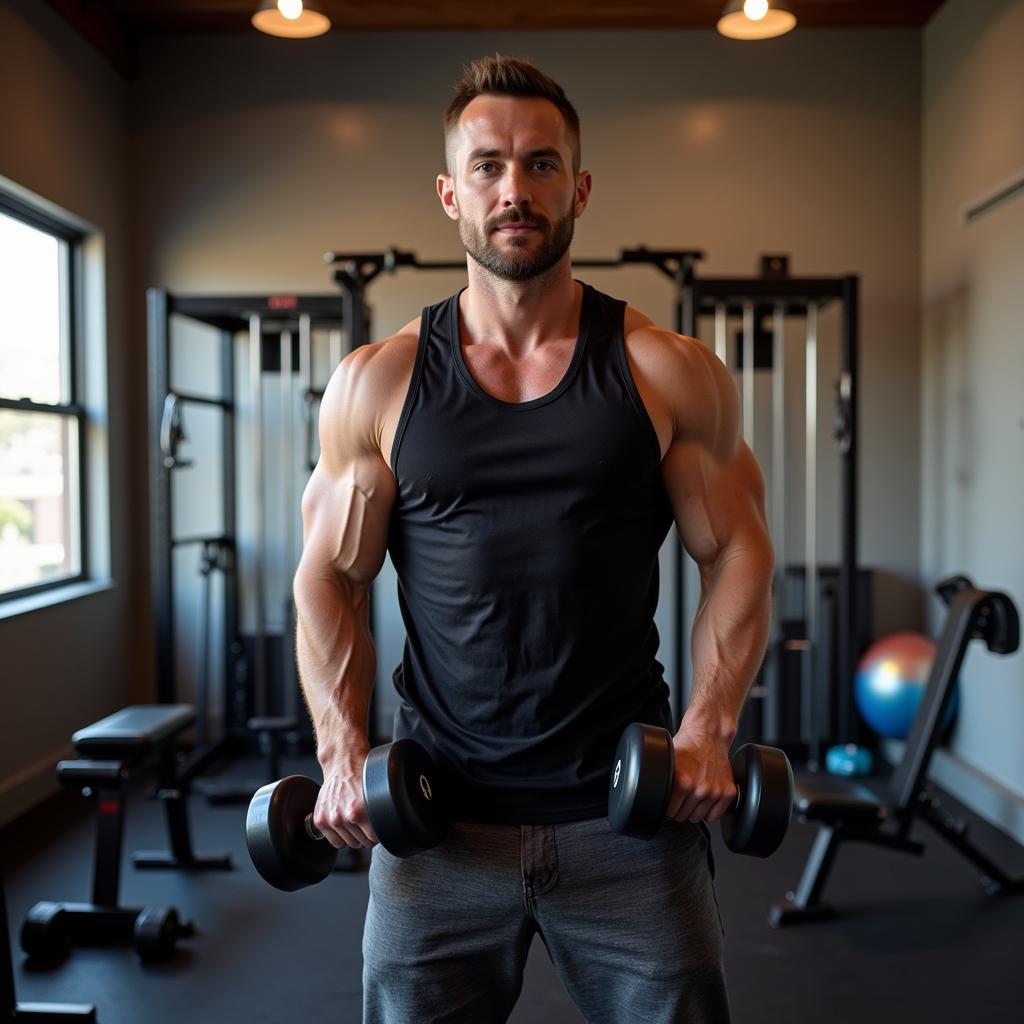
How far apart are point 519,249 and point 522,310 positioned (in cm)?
9

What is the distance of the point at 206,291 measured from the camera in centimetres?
449

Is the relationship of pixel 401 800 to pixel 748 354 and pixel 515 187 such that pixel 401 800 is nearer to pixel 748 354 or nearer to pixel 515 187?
pixel 515 187

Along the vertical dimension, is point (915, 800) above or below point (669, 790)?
below

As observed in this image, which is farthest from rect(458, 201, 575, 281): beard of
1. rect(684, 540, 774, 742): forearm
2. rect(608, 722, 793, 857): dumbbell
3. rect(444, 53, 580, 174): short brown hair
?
rect(608, 722, 793, 857): dumbbell

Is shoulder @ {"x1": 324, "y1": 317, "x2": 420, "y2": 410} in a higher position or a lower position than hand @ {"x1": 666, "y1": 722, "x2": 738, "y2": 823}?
higher

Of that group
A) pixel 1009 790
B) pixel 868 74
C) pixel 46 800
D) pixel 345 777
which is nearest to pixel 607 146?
pixel 868 74

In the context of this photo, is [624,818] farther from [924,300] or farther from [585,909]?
[924,300]

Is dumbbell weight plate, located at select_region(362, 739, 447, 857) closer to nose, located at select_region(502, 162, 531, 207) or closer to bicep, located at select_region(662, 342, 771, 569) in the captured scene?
bicep, located at select_region(662, 342, 771, 569)

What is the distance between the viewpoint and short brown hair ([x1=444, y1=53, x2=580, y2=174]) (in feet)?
4.44

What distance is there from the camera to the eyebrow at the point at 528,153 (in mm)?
1341

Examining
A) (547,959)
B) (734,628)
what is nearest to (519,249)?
(734,628)

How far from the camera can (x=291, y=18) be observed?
10.5 feet

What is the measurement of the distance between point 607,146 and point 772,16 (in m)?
1.28

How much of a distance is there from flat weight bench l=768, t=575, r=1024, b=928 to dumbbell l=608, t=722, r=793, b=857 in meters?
1.53
